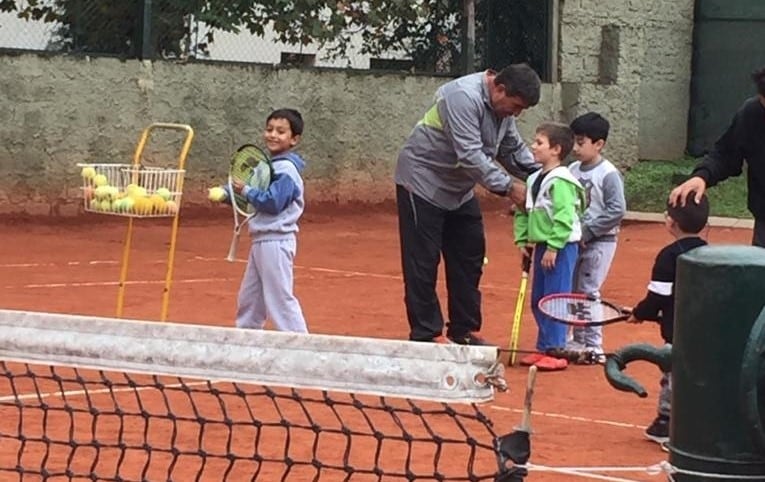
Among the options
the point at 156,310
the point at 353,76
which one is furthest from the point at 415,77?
the point at 156,310

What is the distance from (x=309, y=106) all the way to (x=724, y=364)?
15170 mm

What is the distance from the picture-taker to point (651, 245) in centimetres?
1530

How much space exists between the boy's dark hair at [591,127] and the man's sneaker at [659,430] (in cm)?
242

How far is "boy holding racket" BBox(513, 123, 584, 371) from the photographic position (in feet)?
26.0

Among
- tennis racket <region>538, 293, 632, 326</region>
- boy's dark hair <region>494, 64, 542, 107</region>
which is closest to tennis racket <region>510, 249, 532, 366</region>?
boy's dark hair <region>494, 64, 542, 107</region>

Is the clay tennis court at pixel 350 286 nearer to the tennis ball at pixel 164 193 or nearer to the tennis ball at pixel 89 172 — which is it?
the tennis ball at pixel 164 193

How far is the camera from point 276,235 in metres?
7.73

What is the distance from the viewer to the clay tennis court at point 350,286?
6.61 metres

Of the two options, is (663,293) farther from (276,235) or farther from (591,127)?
(591,127)

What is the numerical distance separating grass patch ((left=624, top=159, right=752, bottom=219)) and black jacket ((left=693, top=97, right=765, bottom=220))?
11283 millimetres

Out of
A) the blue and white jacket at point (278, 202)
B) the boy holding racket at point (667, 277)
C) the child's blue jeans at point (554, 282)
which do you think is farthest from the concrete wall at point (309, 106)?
the boy holding racket at point (667, 277)

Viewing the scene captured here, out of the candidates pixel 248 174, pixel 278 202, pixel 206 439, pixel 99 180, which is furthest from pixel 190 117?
pixel 206 439

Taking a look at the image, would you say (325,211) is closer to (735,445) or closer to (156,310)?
(156,310)

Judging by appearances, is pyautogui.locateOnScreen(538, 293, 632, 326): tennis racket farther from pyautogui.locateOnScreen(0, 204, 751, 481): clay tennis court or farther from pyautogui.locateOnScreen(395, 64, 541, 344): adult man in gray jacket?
pyautogui.locateOnScreen(395, 64, 541, 344): adult man in gray jacket
